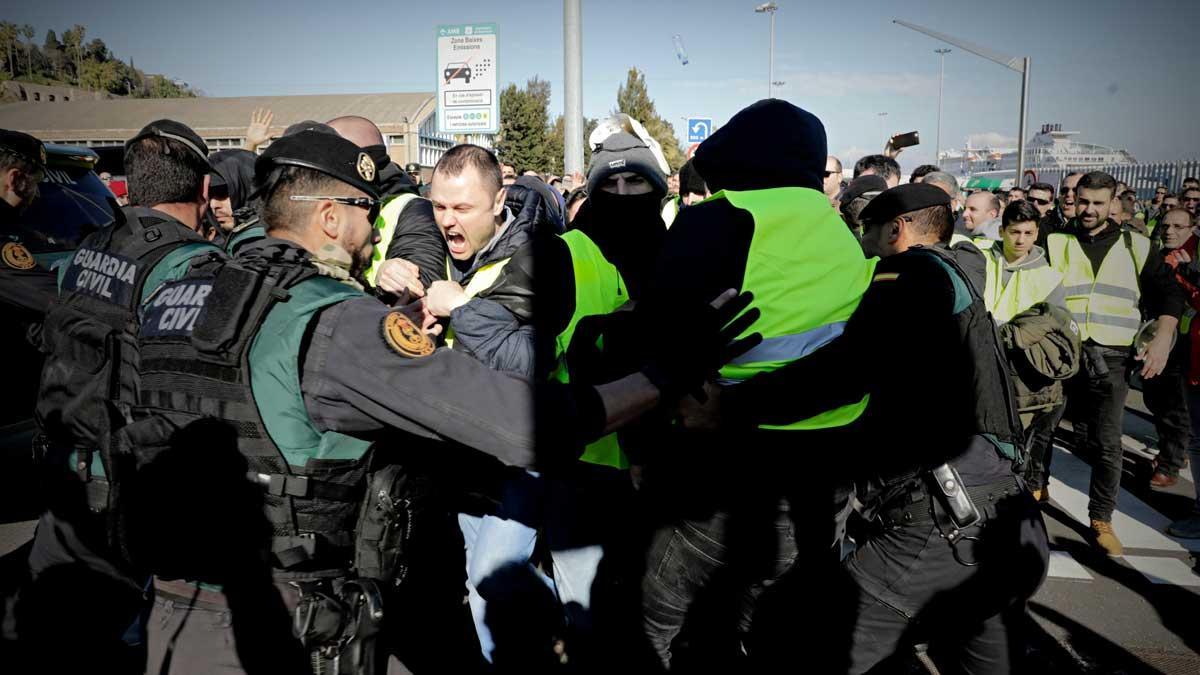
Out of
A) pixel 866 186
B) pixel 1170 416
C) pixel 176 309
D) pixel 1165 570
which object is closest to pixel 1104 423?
pixel 1165 570

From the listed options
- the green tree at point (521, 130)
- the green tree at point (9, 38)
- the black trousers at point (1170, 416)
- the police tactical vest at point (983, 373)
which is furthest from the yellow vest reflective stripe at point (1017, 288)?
the green tree at point (9, 38)

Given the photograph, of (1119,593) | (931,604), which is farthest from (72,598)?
(1119,593)

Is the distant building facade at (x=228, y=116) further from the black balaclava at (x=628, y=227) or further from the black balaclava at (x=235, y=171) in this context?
the black balaclava at (x=628, y=227)

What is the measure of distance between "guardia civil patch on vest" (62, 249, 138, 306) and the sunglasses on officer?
89 centimetres

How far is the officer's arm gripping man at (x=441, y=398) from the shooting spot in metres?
1.53

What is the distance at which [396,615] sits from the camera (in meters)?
3.75

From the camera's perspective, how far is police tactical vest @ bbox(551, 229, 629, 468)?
2.46 m

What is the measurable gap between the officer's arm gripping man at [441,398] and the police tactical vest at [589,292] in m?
0.86

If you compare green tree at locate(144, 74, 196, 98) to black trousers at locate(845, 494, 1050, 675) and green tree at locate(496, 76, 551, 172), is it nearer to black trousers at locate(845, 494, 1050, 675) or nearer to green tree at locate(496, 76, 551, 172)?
green tree at locate(496, 76, 551, 172)

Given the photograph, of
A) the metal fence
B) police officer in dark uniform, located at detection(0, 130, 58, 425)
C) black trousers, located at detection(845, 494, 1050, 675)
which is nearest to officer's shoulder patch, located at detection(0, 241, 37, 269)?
police officer in dark uniform, located at detection(0, 130, 58, 425)

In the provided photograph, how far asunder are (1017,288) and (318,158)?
4.48 m

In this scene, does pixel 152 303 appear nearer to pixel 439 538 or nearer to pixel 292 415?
pixel 292 415

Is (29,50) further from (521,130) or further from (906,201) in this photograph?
(906,201)

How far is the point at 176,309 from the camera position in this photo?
170cm
